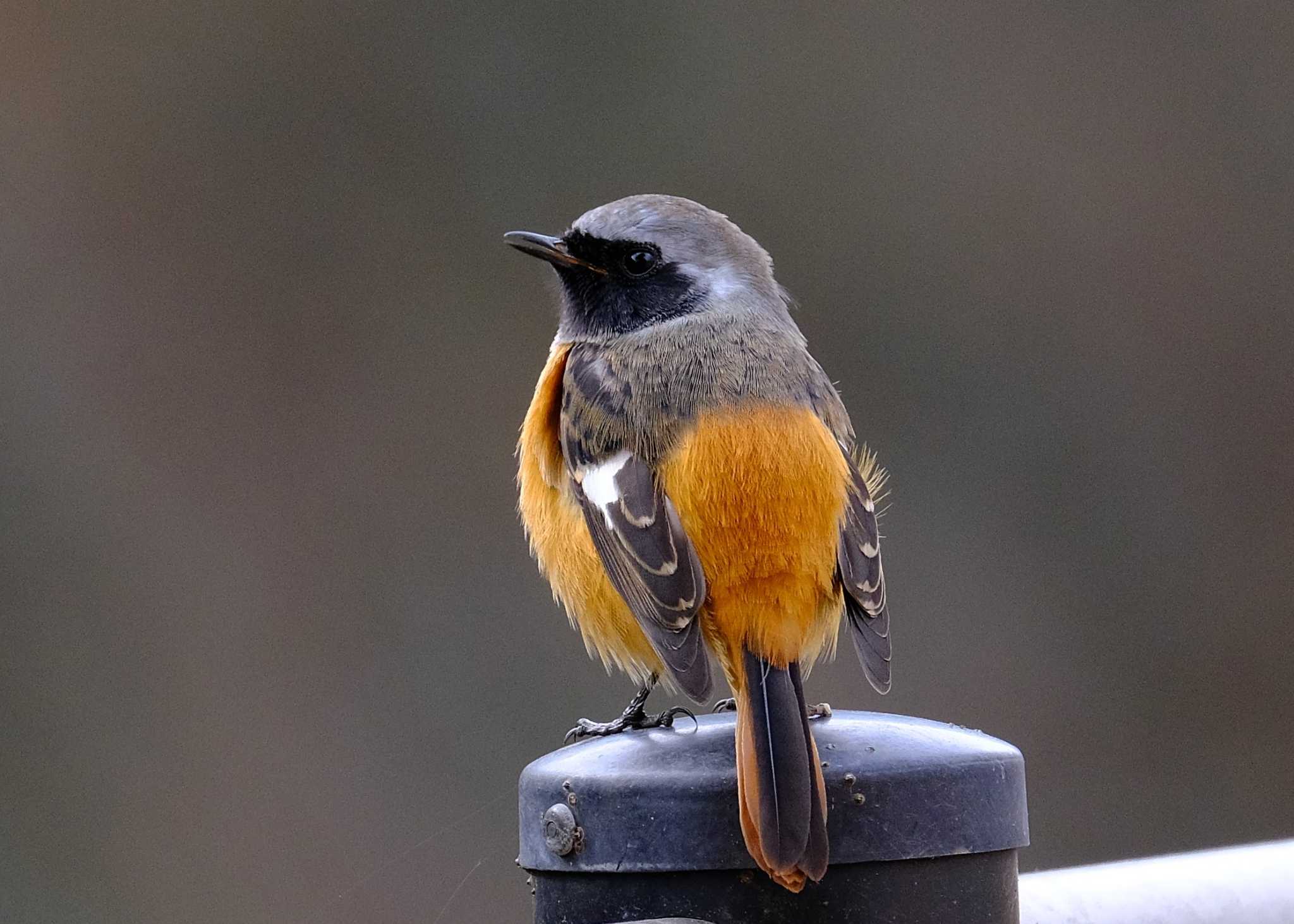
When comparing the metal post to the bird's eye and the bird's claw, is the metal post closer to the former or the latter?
the bird's claw

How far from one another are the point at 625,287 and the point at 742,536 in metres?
1.21

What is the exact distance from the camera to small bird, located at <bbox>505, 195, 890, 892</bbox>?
330 cm

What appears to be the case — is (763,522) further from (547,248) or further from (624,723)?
(547,248)

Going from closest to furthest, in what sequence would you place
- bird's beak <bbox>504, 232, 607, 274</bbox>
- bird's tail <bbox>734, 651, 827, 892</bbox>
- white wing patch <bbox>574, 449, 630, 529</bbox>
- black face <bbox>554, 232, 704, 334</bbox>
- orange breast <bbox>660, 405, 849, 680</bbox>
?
1. bird's tail <bbox>734, 651, 827, 892</bbox>
2. orange breast <bbox>660, 405, 849, 680</bbox>
3. white wing patch <bbox>574, 449, 630, 529</bbox>
4. black face <bbox>554, 232, 704, 334</bbox>
5. bird's beak <bbox>504, 232, 607, 274</bbox>

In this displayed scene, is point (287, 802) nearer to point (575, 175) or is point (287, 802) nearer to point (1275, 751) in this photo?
point (575, 175)

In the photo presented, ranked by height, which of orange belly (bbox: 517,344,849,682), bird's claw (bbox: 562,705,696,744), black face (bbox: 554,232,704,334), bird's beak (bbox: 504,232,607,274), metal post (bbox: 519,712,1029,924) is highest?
bird's beak (bbox: 504,232,607,274)

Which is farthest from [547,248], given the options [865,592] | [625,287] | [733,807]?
[733,807]

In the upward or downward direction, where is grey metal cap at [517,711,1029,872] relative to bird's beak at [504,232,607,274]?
downward

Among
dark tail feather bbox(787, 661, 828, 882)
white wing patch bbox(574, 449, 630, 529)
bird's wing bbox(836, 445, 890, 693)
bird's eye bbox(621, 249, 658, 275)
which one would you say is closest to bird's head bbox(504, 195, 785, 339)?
bird's eye bbox(621, 249, 658, 275)

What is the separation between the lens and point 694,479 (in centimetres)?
350

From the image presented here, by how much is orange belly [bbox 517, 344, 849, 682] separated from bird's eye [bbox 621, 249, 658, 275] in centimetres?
57

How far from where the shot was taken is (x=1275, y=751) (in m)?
9.27

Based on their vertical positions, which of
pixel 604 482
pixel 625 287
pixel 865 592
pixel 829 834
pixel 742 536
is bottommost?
pixel 829 834

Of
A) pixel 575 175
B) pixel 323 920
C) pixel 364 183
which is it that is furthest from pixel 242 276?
pixel 323 920
